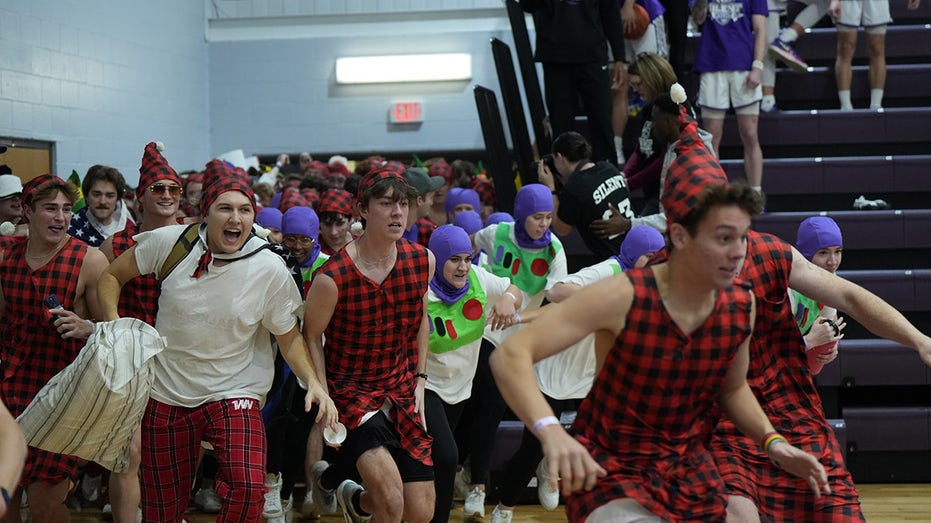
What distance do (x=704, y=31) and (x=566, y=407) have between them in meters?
3.32

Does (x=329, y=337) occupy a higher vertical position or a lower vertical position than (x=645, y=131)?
lower

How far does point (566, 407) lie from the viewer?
700cm

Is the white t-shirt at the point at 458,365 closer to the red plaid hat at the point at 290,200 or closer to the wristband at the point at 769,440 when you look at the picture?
the red plaid hat at the point at 290,200

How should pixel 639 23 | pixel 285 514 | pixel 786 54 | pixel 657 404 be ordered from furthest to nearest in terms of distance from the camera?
pixel 786 54
pixel 639 23
pixel 285 514
pixel 657 404

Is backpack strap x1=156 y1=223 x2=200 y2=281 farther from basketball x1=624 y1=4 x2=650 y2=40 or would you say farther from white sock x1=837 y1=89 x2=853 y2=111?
white sock x1=837 y1=89 x2=853 y2=111

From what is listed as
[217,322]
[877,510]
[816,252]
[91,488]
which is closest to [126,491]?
[217,322]

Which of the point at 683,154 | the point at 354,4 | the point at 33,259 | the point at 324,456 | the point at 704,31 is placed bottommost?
the point at 324,456

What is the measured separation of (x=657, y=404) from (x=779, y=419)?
1056 mm

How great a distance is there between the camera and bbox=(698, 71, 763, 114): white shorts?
8453mm

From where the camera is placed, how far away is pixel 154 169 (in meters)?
5.58

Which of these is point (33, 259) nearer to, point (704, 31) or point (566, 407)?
point (566, 407)

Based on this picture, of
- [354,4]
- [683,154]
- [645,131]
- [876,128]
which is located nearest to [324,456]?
[645,131]

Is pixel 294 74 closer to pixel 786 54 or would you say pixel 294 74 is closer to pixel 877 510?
pixel 786 54

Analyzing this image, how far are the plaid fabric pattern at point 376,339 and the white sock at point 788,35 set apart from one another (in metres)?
5.49
